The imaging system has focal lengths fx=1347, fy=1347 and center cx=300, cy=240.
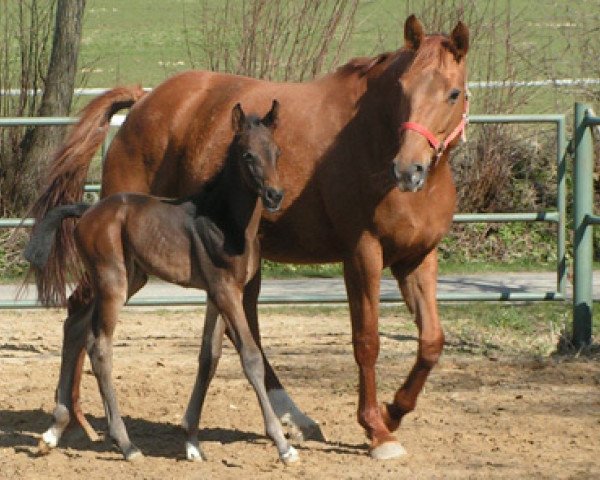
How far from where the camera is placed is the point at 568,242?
12109mm

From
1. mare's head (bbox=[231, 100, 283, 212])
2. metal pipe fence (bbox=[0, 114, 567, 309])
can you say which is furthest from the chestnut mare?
metal pipe fence (bbox=[0, 114, 567, 309])

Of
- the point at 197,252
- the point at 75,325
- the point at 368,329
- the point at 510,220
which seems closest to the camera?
the point at 197,252

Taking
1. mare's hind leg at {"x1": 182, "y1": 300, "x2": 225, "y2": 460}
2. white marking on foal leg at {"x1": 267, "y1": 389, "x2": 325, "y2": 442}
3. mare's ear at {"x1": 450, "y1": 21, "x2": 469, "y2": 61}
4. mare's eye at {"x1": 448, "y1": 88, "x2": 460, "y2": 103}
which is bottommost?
white marking on foal leg at {"x1": 267, "y1": 389, "x2": 325, "y2": 442}

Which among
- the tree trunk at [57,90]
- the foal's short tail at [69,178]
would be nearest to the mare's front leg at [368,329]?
the foal's short tail at [69,178]

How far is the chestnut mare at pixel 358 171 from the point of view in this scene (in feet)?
19.1

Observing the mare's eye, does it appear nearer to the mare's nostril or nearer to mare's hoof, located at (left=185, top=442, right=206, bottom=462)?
the mare's nostril

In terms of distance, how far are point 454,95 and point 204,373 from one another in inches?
66.3

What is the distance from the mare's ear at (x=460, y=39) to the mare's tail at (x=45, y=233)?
1.86 meters

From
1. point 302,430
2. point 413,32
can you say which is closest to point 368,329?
point 302,430

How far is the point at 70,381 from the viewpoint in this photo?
643 centimetres

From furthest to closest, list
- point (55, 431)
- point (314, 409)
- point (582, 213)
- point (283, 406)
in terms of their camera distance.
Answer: point (582, 213) < point (314, 409) < point (283, 406) < point (55, 431)

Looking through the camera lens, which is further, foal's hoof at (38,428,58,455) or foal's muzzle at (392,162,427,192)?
foal's hoof at (38,428,58,455)

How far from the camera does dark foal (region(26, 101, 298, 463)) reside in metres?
5.84

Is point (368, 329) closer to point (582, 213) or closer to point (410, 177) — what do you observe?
point (410, 177)
